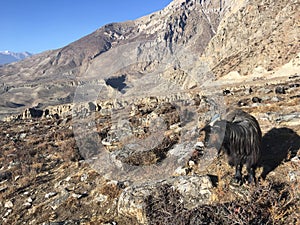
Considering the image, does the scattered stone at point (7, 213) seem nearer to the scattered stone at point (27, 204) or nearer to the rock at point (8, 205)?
the rock at point (8, 205)

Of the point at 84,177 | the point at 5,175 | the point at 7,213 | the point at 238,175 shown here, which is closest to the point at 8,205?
the point at 7,213

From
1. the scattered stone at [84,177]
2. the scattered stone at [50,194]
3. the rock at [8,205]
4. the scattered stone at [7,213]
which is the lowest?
the scattered stone at [7,213]

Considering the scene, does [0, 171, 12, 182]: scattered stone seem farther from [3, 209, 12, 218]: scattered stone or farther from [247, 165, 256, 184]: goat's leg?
[247, 165, 256, 184]: goat's leg

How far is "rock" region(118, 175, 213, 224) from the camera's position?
272 inches

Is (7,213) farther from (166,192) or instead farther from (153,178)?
(166,192)

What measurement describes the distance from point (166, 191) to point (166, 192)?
0.05 m

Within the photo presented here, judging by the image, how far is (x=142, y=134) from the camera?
49.0 ft

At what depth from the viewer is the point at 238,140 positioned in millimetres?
6727

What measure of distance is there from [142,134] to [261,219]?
981cm

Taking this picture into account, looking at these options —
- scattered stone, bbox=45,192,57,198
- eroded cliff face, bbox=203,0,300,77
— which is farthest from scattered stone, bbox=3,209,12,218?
eroded cliff face, bbox=203,0,300,77

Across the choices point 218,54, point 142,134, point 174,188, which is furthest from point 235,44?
point 174,188

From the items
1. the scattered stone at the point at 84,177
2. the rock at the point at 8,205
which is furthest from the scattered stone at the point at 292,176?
the rock at the point at 8,205

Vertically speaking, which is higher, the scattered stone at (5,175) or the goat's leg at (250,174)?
the goat's leg at (250,174)

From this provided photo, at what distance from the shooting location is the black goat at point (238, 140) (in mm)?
6340
